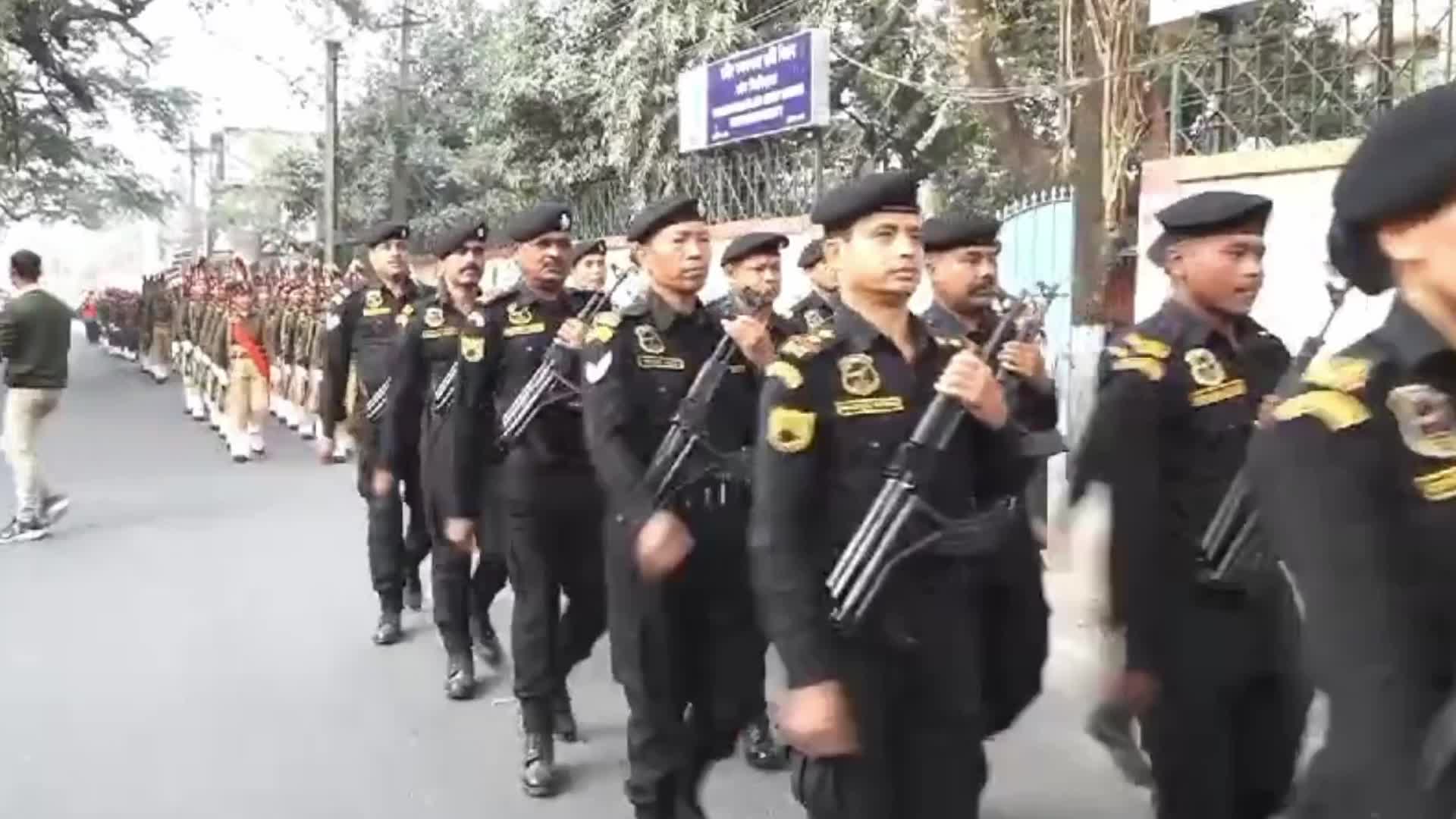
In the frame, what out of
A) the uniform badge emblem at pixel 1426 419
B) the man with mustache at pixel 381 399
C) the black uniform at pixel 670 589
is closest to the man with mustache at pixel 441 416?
the man with mustache at pixel 381 399

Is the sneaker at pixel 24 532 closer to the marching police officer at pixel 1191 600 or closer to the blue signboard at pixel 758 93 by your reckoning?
the blue signboard at pixel 758 93

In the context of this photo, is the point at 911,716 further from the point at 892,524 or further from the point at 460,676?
the point at 460,676

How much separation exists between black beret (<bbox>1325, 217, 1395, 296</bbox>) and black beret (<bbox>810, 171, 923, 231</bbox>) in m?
1.45

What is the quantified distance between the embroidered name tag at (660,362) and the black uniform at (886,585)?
140cm

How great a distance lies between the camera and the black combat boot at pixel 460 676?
616cm

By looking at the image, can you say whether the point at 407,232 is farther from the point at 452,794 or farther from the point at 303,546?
the point at 452,794

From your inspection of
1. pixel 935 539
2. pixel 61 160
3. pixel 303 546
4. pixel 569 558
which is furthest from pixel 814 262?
pixel 61 160

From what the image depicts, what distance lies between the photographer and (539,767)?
5051 millimetres

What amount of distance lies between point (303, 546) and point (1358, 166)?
8.57m

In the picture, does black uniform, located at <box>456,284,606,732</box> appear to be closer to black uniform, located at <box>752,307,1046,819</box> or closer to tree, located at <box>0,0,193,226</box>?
black uniform, located at <box>752,307,1046,819</box>

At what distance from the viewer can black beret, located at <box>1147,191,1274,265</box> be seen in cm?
354

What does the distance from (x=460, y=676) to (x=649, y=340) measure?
7.23ft

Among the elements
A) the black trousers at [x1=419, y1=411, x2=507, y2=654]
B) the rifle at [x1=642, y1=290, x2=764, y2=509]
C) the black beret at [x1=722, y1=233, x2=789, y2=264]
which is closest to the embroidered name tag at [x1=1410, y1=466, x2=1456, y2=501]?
the rifle at [x1=642, y1=290, x2=764, y2=509]

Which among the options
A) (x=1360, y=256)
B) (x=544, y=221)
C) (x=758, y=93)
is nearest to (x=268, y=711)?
(x=544, y=221)
